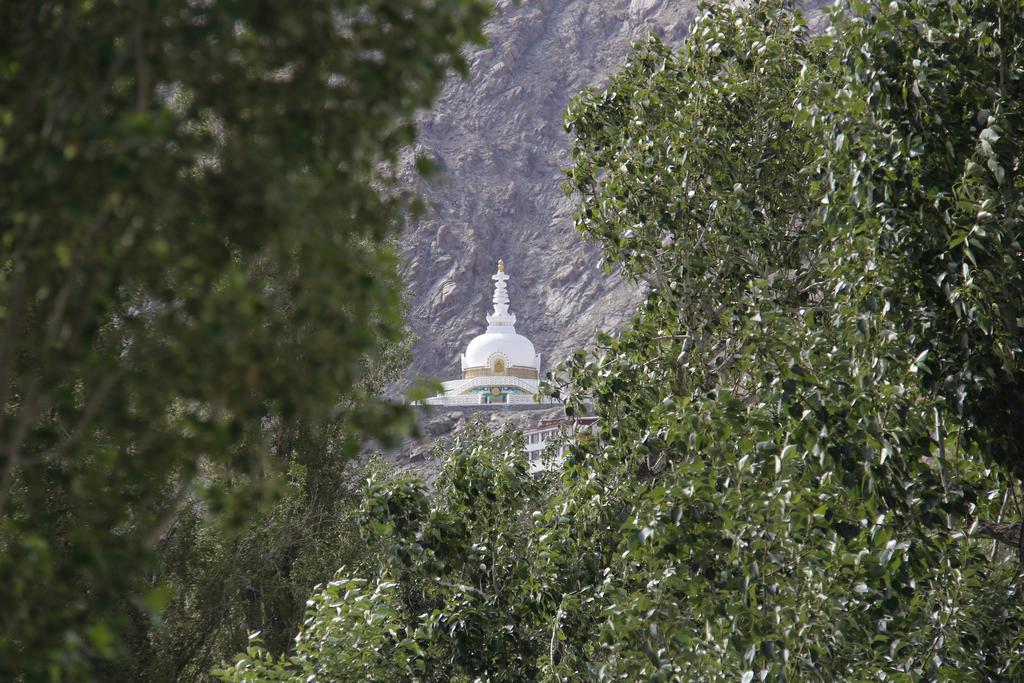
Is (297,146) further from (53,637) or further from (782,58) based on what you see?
(782,58)

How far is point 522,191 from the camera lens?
61594 millimetres

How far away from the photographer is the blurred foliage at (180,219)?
1680 mm

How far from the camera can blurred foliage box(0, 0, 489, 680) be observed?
5.51ft

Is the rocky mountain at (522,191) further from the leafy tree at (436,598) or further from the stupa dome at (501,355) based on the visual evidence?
the leafy tree at (436,598)

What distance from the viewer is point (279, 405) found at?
186 cm

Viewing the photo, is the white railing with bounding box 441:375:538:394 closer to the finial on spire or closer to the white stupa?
the white stupa

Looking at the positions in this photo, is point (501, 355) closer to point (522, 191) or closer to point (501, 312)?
point (501, 312)

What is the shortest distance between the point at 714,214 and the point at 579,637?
7.98ft

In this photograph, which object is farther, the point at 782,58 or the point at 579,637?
the point at 782,58

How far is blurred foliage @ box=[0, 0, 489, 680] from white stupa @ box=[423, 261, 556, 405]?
1636 inches

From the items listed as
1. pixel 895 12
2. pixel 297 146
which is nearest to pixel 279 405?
pixel 297 146

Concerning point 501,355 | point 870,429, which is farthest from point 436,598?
point 501,355

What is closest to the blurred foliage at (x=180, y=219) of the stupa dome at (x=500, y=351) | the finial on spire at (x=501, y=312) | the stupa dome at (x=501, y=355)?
the stupa dome at (x=501, y=355)

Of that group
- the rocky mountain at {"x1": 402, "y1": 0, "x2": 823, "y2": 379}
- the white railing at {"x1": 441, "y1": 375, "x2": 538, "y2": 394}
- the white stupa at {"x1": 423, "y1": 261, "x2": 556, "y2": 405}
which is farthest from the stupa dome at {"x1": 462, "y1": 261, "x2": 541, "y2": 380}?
the rocky mountain at {"x1": 402, "y1": 0, "x2": 823, "y2": 379}
